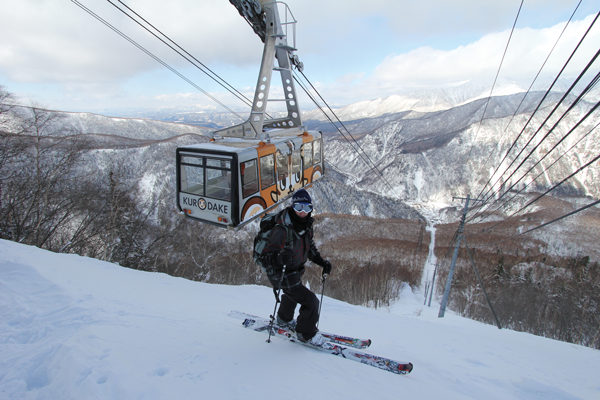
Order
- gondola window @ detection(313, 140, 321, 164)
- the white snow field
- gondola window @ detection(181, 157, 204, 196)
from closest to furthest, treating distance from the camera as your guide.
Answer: the white snow field < gondola window @ detection(181, 157, 204, 196) < gondola window @ detection(313, 140, 321, 164)

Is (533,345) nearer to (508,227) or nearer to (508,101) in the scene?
(508,227)

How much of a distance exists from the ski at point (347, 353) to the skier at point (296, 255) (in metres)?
0.10

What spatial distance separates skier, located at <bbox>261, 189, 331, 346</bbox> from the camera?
3035 mm

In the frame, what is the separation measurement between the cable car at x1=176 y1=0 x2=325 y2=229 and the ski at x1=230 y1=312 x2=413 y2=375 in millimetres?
2742

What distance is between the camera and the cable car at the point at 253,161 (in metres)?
6.07

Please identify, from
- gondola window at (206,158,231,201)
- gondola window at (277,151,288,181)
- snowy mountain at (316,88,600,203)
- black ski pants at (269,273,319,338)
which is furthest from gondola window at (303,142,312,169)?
snowy mountain at (316,88,600,203)

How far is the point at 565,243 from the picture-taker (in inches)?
2207

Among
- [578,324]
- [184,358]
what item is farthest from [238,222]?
[578,324]

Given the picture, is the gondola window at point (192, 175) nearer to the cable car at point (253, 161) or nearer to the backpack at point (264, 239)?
the cable car at point (253, 161)

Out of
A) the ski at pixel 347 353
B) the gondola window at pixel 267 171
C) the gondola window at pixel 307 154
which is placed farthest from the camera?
the gondola window at pixel 307 154

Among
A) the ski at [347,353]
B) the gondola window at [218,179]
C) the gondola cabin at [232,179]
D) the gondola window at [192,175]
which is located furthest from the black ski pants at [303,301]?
the gondola window at [192,175]

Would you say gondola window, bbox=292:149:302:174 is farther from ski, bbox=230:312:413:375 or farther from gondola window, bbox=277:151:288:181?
ski, bbox=230:312:413:375

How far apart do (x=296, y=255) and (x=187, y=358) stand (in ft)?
4.92

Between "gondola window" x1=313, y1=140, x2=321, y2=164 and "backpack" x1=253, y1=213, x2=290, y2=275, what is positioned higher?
"gondola window" x1=313, y1=140, x2=321, y2=164
